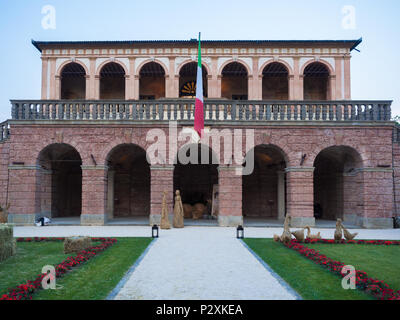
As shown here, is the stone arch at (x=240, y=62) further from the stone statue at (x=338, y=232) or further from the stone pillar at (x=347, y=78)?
the stone statue at (x=338, y=232)

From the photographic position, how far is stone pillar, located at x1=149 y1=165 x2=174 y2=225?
17562mm

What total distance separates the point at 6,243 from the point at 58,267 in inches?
103

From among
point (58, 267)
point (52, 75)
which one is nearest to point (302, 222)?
point (58, 267)

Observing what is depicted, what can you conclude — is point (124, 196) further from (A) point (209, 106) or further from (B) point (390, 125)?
(B) point (390, 125)

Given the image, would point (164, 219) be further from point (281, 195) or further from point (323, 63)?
point (323, 63)

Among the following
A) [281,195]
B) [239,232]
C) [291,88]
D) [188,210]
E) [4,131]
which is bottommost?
[188,210]

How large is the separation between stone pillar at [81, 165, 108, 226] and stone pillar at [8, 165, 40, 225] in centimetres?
267

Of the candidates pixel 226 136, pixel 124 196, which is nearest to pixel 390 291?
pixel 226 136

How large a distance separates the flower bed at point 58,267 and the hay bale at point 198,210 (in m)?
11.1

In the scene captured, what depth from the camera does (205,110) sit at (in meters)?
18.4

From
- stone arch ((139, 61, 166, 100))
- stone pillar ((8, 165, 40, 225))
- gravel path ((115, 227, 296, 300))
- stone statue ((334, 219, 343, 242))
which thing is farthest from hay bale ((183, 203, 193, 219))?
stone statue ((334, 219, 343, 242))

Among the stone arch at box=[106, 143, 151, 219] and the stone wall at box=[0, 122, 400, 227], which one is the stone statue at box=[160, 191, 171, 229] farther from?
the stone arch at box=[106, 143, 151, 219]
